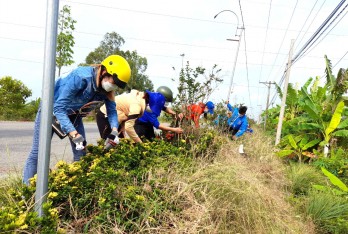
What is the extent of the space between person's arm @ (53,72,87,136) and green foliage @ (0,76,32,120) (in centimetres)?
1823

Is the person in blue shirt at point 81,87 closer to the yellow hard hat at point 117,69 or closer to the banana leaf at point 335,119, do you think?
the yellow hard hat at point 117,69

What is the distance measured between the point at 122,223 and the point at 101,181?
16.6 inches

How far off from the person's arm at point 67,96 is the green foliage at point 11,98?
718 inches

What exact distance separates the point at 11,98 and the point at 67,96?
64.0ft

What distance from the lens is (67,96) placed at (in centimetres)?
292

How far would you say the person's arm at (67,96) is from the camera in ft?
9.15

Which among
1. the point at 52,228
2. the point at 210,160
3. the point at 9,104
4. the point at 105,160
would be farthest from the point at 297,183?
the point at 9,104

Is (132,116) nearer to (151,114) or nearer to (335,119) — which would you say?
(151,114)

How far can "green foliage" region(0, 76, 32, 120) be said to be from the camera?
19.4 metres

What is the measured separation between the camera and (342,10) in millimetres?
6316

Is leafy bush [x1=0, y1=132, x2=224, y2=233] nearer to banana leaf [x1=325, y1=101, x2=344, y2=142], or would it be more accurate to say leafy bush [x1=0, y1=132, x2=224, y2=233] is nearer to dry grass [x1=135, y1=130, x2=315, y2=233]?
dry grass [x1=135, y1=130, x2=315, y2=233]

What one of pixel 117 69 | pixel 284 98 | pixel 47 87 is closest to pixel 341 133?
pixel 284 98

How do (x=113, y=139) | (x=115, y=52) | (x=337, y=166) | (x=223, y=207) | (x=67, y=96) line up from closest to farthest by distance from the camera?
(x=67, y=96) < (x=223, y=207) < (x=113, y=139) < (x=337, y=166) < (x=115, y=52)

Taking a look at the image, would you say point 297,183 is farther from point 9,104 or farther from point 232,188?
point 9,104
